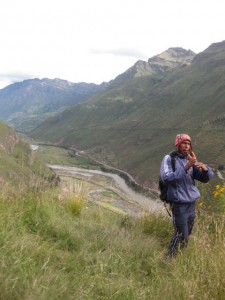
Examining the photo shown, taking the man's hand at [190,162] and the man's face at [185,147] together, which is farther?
the man's face at [185,147]

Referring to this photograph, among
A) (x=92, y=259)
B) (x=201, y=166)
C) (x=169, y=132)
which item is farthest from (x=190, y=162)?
(x=169, y=132)

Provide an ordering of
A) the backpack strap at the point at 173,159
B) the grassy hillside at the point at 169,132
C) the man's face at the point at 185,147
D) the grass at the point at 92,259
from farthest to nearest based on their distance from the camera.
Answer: the grassy hillside at the point at 169,132 < the man's face at the point at 185,147 < the backpack strap at the point at 173,159 < the grass at the point at 92,259

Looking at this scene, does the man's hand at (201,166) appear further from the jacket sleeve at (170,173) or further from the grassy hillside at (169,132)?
the grassy hillside at (169,132)

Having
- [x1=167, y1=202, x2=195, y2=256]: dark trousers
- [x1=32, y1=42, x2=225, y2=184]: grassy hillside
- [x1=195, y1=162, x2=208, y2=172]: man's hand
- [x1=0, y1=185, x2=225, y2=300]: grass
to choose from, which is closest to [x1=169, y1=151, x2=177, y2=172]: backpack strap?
[x1=195, y1=162, x2=208, y2=172]: man's hand

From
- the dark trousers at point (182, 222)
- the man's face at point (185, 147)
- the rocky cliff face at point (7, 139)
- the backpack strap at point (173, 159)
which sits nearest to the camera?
the dark trousers at point (182, 222)

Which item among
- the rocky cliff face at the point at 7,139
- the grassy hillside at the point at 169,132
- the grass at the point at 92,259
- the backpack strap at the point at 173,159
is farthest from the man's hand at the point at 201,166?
the rocky cliff face at the point at 7,139

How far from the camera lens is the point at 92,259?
4.82 meters

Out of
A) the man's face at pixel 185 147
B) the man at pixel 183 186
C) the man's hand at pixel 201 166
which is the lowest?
the man at pixel 183 186

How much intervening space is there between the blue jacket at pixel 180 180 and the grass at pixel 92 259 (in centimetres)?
74

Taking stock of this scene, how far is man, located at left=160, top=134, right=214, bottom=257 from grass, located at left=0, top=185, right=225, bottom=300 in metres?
0.45

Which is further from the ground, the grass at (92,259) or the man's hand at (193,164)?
the man's hand at (193,164)

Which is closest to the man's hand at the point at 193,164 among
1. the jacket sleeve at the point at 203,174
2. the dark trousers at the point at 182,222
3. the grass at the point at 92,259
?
the jacket sleeve at the point at 203,174

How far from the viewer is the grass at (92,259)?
3.62 meters

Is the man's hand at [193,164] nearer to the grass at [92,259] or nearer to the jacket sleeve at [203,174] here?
the jacket sleeve at [203,174]
